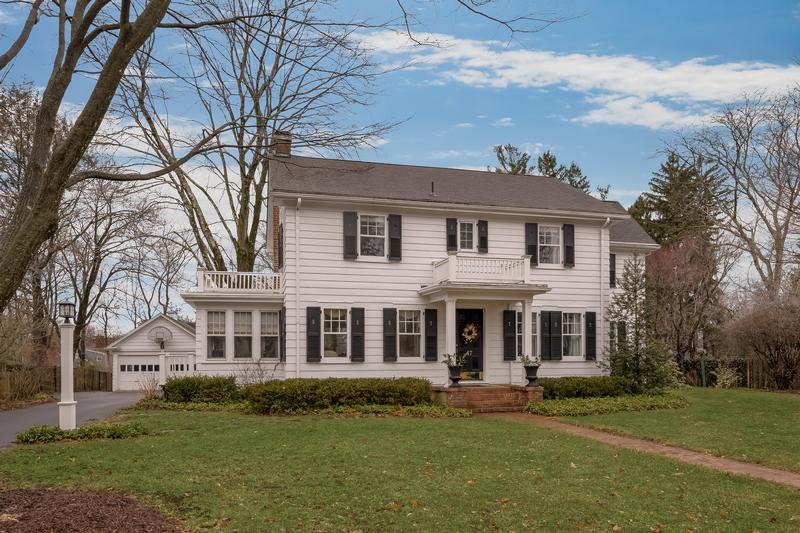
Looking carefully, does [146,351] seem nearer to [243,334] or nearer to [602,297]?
[243,334]

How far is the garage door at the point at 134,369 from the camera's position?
2911cm

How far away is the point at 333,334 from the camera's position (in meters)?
18.5

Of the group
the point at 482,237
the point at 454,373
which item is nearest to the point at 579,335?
the point at 482,237

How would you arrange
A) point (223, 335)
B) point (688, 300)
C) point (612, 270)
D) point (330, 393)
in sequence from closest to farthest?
point (330, 393) → point (223, 335) → point (612, 270) → point (688, 300)

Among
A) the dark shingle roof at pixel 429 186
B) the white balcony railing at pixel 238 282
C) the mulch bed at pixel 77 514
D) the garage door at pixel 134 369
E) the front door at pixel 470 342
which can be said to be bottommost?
the garage door at pixel 134 369

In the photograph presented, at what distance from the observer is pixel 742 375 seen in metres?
24.3

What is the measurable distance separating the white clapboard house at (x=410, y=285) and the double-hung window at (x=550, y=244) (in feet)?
0.12

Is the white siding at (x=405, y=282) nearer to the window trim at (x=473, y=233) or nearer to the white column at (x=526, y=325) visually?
the window trim at (x=473, y=233)

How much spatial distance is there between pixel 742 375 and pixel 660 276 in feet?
17.3

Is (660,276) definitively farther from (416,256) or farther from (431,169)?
(416,256)

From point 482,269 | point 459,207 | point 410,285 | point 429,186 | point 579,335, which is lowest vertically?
point 579,335

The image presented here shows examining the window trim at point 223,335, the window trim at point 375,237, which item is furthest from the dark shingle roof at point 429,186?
the window trim at point 223,335

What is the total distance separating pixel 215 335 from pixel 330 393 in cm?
517

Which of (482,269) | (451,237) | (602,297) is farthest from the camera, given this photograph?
(602,297)
